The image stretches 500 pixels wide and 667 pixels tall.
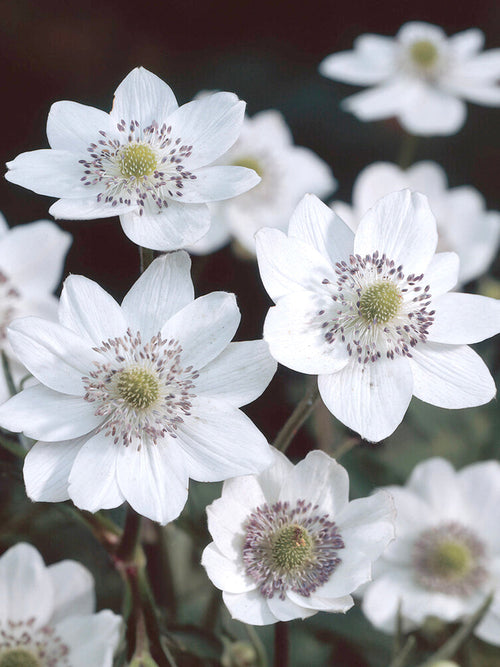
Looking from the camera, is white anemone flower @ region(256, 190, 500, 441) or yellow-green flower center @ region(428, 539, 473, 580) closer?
white anemone flower @ region(256, 190, 500, 441)

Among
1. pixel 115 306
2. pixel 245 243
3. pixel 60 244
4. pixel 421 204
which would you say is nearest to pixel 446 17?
pixel 245 243

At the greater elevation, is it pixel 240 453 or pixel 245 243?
pixel 240 453

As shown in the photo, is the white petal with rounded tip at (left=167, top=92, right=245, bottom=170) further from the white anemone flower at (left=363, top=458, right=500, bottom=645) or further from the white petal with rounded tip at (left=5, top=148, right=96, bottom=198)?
the white anemone flower at (left=363, top=458, right=500, bottom=645)

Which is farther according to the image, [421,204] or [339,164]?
[339,164]

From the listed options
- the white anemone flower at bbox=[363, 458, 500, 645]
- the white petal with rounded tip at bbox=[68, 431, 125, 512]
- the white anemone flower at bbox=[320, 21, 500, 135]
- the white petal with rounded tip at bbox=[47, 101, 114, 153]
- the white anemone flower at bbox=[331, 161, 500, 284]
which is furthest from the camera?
the white anemone flower at bbox=[320, 21, 500, 135]

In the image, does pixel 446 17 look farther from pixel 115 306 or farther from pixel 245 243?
pixel 115 306

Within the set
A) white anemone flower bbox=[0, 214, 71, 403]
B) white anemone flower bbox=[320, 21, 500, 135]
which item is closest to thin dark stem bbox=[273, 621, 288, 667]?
white anemone flower bbox=[0, 214, 71, 403]

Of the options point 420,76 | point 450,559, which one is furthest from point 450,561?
point 420,76

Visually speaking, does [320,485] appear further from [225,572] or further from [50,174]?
[50,174]

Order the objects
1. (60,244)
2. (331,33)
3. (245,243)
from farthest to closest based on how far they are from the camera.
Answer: (331,33)
(245,243)
(60,244)
